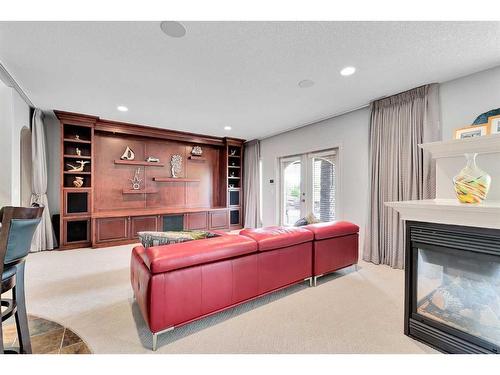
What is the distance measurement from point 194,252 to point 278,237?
89 centimetres

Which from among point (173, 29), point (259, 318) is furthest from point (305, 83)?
point (259, 318)

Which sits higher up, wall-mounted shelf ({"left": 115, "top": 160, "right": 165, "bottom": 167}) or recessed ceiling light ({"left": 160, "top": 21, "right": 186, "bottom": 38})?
recessed ceiling light ({"left": 160, "top": 21, "right": 186, "bottom": 38})

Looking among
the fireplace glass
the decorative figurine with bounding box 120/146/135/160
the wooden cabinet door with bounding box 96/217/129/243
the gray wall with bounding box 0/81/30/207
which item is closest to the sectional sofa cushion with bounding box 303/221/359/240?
the fireplace glass

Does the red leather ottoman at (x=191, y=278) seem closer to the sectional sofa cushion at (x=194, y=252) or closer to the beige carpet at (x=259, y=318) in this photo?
the sectional sofa cushion at (x=194, y=252)

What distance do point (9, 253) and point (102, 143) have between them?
431 cm

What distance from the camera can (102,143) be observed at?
15.6 ft

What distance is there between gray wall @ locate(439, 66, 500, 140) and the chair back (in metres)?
4.05

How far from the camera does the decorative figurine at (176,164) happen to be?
18.3ft

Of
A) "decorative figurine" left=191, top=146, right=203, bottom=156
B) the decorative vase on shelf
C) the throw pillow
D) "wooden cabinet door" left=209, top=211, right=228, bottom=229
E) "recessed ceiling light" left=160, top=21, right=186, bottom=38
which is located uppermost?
"recessed ceiling light" left=160, top=21, right=186, bottom=38

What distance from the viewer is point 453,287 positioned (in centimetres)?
166

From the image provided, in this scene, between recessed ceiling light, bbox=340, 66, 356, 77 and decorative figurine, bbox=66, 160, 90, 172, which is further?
decorative figurine, bbox=66, 160, 90, 172

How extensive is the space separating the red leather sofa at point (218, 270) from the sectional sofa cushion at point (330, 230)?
13 mm

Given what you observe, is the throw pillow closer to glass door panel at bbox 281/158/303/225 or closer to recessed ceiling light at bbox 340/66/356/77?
recessed ceiling light at bbox 340/66/356/77

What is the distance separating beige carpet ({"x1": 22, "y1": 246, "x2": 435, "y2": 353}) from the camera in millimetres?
1629
